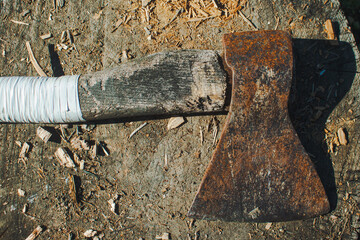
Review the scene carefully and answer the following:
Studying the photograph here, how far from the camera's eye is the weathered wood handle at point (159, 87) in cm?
198

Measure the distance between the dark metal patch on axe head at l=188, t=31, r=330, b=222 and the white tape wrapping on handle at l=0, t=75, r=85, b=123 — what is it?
1134mm

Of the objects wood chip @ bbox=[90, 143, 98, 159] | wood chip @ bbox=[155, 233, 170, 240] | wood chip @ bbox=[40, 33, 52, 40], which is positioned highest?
wood chip @ bbox=[40, 33, 52, 40]

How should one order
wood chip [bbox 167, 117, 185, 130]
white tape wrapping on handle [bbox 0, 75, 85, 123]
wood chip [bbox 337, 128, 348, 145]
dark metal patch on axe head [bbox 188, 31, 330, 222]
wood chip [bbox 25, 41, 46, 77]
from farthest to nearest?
wood chip [bbox 25, 41, 46, 77] < wood chip [bbox 167, 117, 185, 130] < wood chip [bbox 337, 128, 348, 145] < white tape wrapping on handle [bbox 0, 75, 85, 123] < dark metal patch on axe head [bbox 188, 31, 330, 222]

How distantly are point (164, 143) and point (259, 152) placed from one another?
2.72ft

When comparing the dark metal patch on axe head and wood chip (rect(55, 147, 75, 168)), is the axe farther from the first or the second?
wood chip (rect(55, 147, 75, 168))

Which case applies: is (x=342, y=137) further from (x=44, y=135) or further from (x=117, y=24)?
(x=44, y=135)

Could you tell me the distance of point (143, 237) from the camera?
7.65 feet

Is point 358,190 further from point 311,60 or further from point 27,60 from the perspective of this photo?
point 27,60

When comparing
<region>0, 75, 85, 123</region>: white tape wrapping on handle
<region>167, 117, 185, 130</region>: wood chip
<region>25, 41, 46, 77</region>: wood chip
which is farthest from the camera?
<region>25, 41, 46, 77</region>: wood chip

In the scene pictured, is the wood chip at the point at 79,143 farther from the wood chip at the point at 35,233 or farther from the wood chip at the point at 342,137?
the wood chip at the point at 342,137

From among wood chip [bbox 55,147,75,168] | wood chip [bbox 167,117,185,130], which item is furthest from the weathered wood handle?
wood chip [bbox 55,147,75,168]

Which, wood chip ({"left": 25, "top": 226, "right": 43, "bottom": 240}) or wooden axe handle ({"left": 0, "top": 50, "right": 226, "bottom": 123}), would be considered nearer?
wooden axe handle ({"left": 0, "top": 50, "right": 226, "bottom": 123})

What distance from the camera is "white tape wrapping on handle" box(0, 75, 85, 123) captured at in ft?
6.72

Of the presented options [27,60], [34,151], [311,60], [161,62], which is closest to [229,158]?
[161,62]
